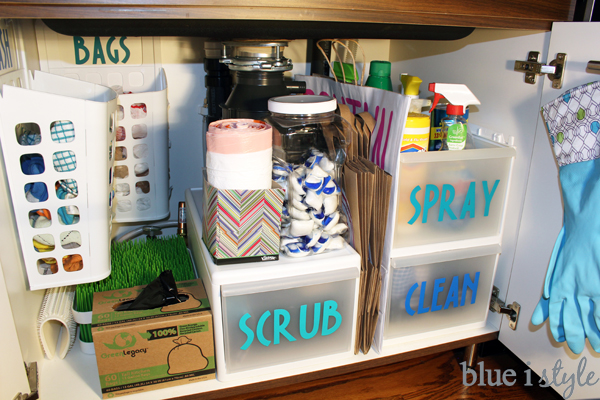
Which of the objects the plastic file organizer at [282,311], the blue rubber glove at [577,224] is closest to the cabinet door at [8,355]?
the plastic file organizer at [282,311]

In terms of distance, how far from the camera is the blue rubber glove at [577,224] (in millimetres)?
738

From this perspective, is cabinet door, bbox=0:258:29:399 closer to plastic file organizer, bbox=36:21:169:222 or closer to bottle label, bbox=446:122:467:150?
plastic file organizer, bbox=36:21:169:222

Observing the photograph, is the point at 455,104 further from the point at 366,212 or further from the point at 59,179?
the point at 59,179

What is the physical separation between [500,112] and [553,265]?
0.34 meters

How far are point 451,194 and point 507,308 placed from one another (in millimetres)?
314

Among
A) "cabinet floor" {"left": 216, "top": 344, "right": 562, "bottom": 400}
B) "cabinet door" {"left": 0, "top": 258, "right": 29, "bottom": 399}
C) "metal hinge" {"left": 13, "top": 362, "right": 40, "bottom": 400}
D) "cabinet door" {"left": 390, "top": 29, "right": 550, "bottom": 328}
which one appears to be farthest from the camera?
"cabinet floor" {"left": 216, "top": 344, "right": 562, "bottom": 400}

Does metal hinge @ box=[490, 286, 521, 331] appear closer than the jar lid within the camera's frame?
No

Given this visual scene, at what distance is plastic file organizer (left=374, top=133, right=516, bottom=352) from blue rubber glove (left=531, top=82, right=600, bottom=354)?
0.13 metres

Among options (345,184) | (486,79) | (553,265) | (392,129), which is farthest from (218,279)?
(486,79)

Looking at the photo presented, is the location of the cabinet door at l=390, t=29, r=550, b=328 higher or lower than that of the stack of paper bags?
higher

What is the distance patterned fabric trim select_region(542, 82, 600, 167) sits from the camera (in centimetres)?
73

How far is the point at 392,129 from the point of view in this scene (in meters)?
0.83

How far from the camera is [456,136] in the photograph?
869 millimetres

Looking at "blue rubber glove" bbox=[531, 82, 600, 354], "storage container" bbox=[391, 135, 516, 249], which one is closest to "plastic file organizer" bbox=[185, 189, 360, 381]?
"storage container" bbox=[391, 135, 516, 249]
